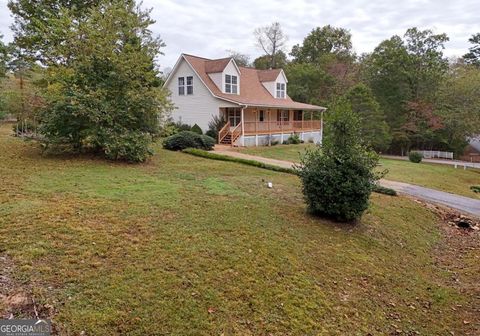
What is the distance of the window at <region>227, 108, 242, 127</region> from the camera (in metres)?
25.9

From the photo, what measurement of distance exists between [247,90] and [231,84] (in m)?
2.48

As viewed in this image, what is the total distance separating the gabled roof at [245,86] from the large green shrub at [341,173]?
50.1 ft

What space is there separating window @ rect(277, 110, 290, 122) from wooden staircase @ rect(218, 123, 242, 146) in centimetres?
769

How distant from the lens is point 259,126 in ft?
87.8

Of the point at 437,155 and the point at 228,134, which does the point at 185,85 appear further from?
the point at 437,155

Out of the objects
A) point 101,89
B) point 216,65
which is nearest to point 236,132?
point 216,65

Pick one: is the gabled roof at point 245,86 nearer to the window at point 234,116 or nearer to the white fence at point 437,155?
the window at point 234,116

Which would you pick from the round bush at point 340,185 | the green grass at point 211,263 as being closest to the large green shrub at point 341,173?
the round bush at point 340,185

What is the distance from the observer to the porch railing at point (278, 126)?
2510cm

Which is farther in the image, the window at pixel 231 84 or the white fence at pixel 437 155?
the white fence at pixel 437 155

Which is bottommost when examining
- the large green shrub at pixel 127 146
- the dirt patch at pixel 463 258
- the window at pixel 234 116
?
the dirt patch at pixel 463 258

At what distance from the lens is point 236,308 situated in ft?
13.6

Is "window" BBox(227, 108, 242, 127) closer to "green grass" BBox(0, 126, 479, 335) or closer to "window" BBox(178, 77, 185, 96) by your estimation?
"window" BBox(178, 77, 185, 96)

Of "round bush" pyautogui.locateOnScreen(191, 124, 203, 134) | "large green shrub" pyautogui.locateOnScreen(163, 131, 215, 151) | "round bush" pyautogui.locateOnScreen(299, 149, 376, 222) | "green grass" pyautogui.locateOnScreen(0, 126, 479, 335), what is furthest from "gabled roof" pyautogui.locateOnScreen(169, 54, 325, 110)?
"green grass" pyautogui.locateOnScreen(0, 126, 479, 335)
